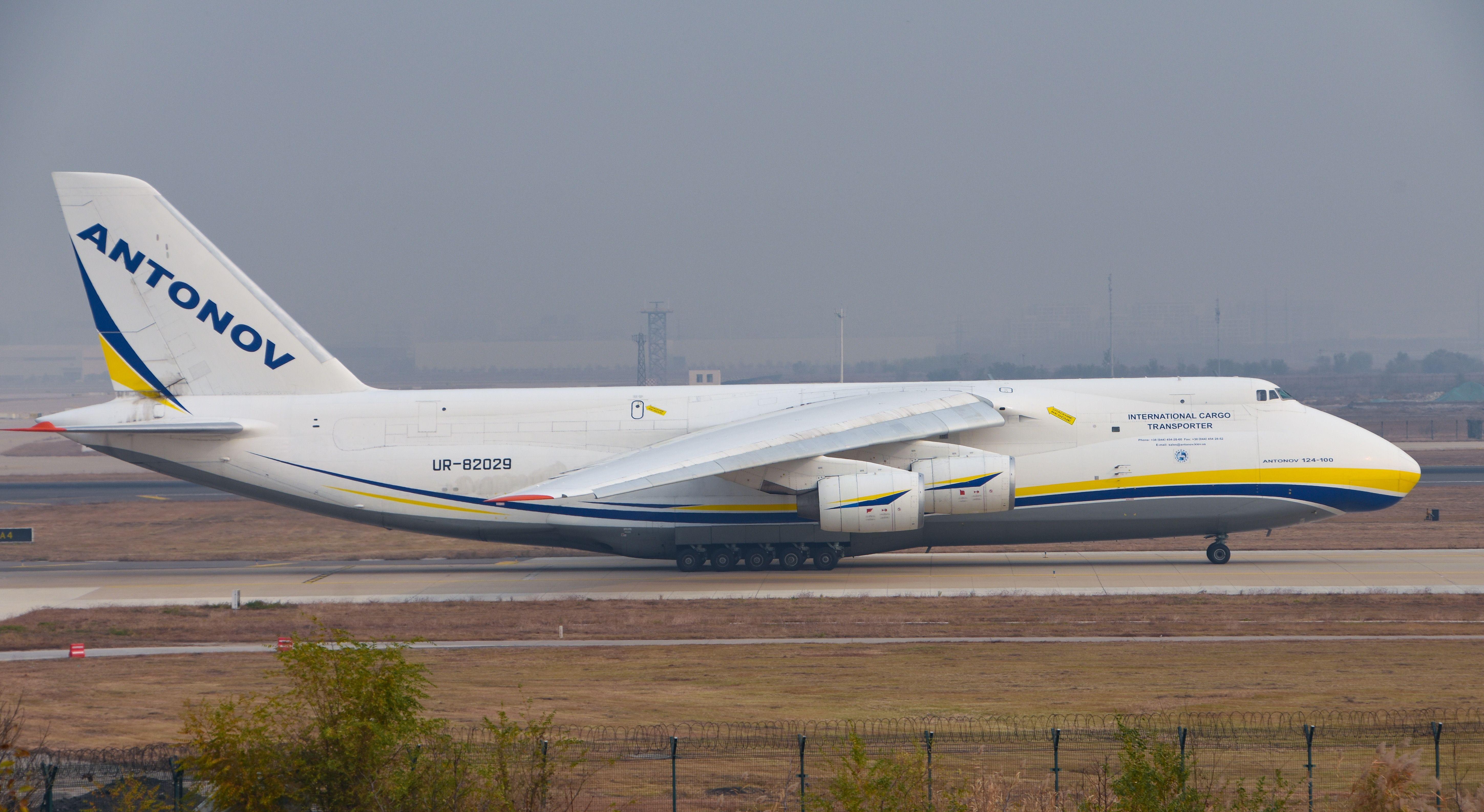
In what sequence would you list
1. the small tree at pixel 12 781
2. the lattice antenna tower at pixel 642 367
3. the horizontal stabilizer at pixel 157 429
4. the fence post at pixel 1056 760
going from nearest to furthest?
the small tree at pixel 12 781
the fence post at pixel 1056 760
the horizontal stabilizer at pixel 157 429
the lattice antenna tower at pixel 642 367

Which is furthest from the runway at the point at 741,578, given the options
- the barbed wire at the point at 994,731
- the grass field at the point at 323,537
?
the barbed wire at the point at 994,731

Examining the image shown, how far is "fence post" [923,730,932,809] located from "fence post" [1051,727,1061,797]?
3.93ft

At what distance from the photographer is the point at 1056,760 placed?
39.4ft

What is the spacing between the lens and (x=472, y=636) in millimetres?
24297

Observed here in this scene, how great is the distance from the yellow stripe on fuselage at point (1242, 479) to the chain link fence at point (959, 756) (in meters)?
14.1

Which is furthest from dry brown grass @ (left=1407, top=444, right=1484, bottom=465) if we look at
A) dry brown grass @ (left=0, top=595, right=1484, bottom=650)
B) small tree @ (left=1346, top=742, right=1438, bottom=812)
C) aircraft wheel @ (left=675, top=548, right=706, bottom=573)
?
small tree @ (left=1346, top=742, right=1438, bottom=812)

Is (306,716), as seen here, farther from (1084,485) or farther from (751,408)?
(1084,485)

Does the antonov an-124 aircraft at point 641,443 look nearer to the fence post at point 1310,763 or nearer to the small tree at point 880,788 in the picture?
the fence post at point 1310,763

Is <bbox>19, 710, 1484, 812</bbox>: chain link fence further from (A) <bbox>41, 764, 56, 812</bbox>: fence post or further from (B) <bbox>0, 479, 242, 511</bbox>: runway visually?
(B) <bbox>0, 479, 242, 511</bbox>: runway

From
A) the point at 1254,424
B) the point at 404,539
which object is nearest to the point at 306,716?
the point at 1254,424

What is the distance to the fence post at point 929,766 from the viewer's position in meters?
11.7

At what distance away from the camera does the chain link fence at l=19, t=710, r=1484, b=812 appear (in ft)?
41.2

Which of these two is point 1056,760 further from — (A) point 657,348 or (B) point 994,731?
(A) point 657,348

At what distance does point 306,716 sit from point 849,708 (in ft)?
26.6
